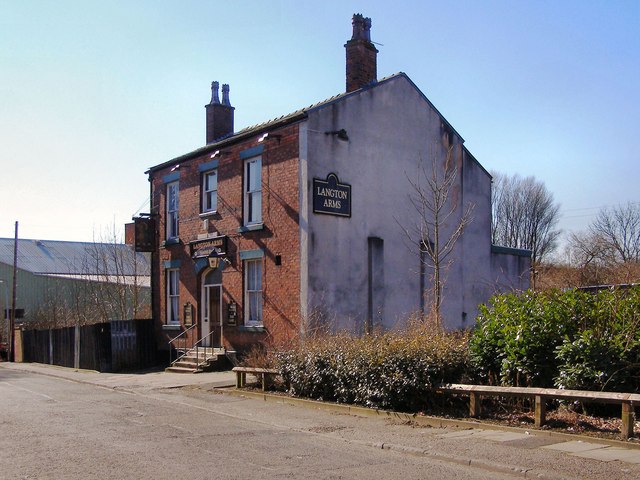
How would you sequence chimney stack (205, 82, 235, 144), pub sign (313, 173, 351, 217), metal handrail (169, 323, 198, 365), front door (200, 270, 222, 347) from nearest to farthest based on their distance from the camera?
pub sign (313, 173, 351, 217) < front door (200, 270, 222, 347) < metal handrail (169, 323, 198, 365) < chimney stack (205, 82, 235, 144)

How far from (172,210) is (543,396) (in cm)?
1887

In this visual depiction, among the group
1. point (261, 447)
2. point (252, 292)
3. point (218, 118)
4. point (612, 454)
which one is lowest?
point (261, 447)

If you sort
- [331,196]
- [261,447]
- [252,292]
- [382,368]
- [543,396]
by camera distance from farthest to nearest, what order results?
[252,292] < [331,196] < [382,368] < [543,396] < [261,447]

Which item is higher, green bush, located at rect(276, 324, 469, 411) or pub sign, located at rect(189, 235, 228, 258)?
pub sign, located at rect(189, 235, 228, 258)

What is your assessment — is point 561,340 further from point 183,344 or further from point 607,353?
point 183,344

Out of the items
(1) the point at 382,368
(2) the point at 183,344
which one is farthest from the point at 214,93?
(1) the point at 382,368

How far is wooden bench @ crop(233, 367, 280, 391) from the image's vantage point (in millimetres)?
16161

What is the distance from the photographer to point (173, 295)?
2633cm

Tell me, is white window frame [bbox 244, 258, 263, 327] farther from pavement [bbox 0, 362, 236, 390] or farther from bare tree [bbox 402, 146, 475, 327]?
bare tree [bbox 402, 146, 475, 327]

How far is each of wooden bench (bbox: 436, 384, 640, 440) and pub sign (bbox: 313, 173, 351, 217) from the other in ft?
30.7

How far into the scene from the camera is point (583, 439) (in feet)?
31.2

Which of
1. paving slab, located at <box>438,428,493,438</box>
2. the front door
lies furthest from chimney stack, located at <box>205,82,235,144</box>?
paving slab, located at <box>438,428,493,438</box>

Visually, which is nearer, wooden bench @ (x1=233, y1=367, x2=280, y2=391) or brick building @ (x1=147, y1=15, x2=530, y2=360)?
wooden bench @ (x1=233, y1=367, x2=280, y2=391)

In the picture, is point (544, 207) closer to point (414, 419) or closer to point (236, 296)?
point (236, 296)
